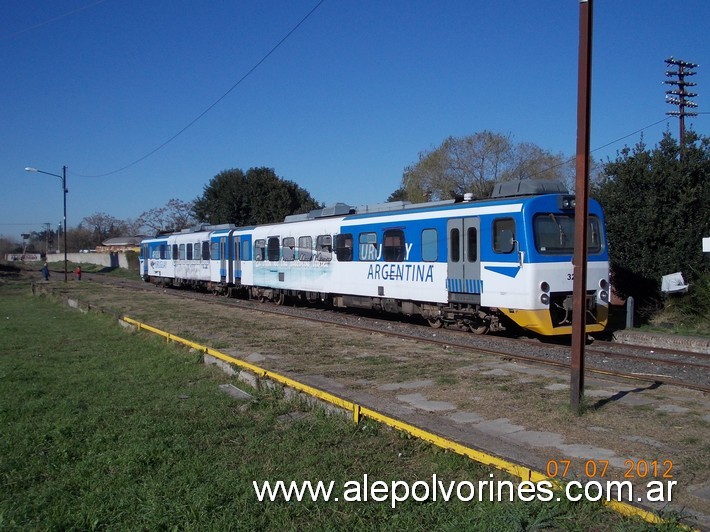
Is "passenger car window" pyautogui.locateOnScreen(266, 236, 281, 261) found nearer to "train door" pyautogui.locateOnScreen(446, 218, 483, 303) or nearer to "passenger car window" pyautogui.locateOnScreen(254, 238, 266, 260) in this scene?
"passenger car window" pyautogui.locateOnScreen(254, 238, 266, 260)

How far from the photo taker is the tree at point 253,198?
2201 inches

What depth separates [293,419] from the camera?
663 cm

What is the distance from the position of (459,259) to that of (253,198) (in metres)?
44.8

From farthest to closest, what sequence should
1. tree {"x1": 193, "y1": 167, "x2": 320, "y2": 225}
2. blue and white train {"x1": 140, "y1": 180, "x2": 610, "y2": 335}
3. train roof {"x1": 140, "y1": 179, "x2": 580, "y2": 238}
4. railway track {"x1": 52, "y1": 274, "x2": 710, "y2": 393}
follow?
tree {"x1": 193, "y1": 167, "x2": 320, "y2": 225}
train roof {"x1": 140, "y1": 179, "x2": 580, "y2": 238}
blue and white train {"x1": 140, "y1": 180, "x2": 610, "y2": 335}
railway track {"x1": 52, "y1": 274, "x2": 710, "y2": 393}

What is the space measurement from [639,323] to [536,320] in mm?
4994

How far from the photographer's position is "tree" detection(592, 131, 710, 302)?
16.6 meters

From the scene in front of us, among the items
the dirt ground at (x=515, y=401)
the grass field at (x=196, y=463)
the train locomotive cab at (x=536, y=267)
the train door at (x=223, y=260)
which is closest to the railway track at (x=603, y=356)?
the dirt ground at (x=515, y=401)

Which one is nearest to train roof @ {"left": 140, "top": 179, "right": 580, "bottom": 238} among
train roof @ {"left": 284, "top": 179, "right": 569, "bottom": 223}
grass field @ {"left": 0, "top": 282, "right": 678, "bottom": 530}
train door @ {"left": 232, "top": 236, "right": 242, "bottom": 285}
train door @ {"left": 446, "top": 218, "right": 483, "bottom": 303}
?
train roof @ {"left": 284, "top": 179, "right": 569, "bottom": 223}

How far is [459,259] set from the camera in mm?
13609

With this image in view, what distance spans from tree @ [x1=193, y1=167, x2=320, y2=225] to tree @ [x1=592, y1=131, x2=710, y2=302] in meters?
39.4

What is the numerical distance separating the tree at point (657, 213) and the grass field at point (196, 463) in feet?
42.8

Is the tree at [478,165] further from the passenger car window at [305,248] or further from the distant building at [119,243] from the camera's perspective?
the distant building at [119,243]

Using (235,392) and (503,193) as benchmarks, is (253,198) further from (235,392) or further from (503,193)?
(235,392)

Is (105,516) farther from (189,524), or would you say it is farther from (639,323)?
(639,323)
